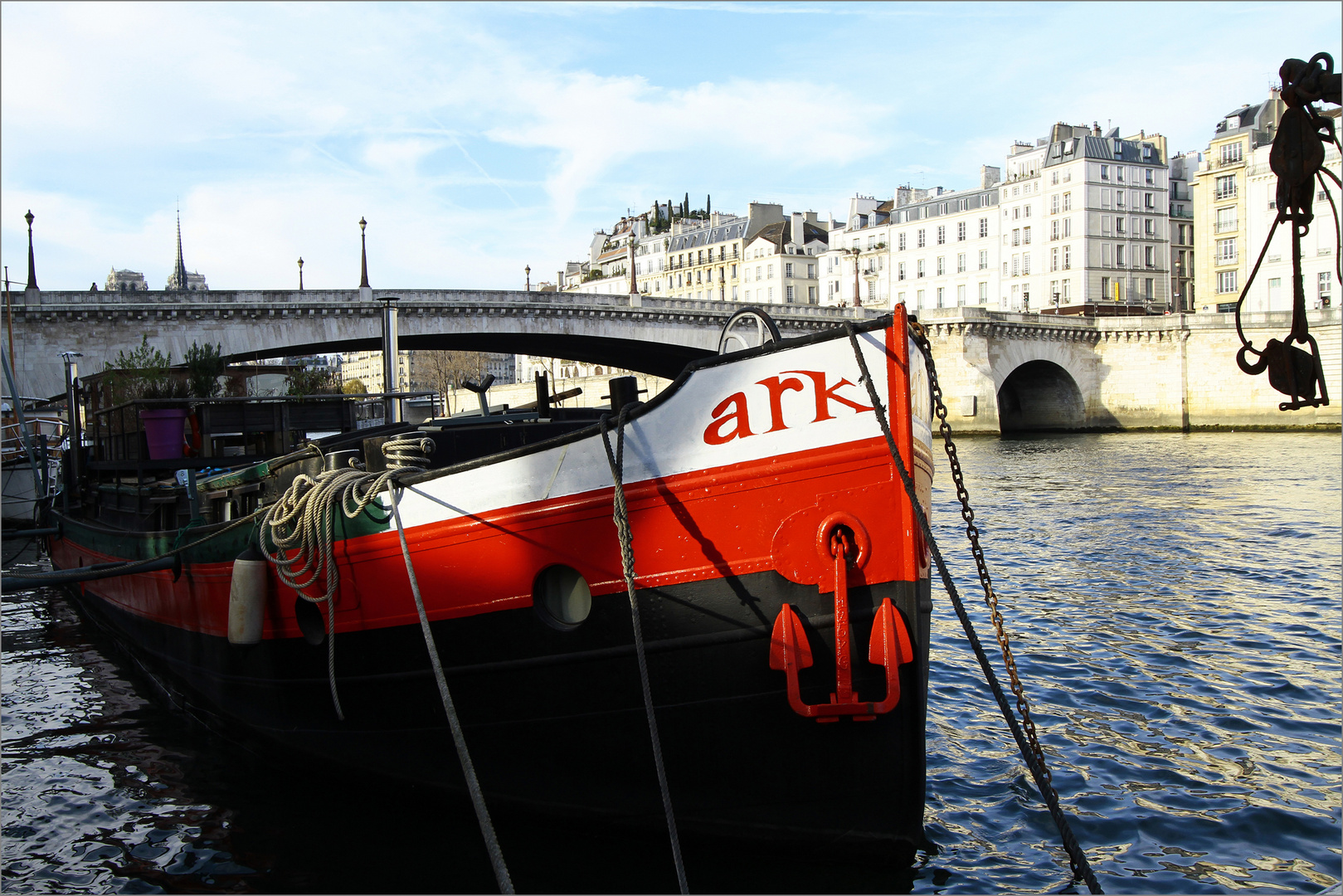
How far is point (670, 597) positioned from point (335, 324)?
3059 centimetres

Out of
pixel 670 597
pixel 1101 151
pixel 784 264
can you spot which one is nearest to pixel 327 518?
pixel 670 597

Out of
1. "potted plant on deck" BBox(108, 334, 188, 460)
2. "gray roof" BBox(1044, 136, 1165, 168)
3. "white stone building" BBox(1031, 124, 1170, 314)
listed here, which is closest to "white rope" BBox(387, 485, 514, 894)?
"potted plant on deck" BBox(108, 334, 188, 460)

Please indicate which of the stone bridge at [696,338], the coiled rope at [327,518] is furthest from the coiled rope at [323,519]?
the stone bridge at [696,338]

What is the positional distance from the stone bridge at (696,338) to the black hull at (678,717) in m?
19.9

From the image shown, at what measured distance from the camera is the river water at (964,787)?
5445mm

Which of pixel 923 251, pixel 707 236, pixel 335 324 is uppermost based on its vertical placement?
pixel 707 236

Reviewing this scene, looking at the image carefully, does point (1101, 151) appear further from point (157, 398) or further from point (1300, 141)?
point (1300, 141)

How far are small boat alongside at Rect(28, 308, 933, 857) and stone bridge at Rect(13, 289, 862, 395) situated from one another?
63.9 ft

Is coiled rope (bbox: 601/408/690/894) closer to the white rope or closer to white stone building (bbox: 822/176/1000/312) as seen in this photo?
the white rope

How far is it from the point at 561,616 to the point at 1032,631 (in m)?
6.70

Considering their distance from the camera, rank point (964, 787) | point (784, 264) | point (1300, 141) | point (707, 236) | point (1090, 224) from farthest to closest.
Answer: point (707, 236), point (784, 264), point (1090, 224), point (964, 787), point (1300, 141)

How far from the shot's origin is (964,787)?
6.55 m

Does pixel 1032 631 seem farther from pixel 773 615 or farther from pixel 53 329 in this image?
pixel 53 329

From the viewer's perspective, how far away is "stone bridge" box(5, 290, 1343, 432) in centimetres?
3028
